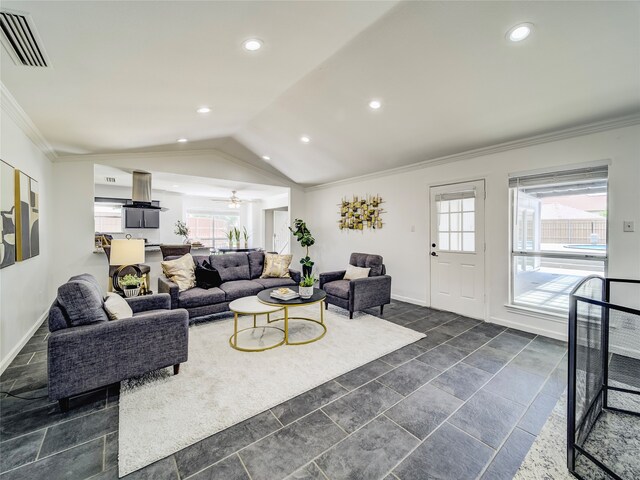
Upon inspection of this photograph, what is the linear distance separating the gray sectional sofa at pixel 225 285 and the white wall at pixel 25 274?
1.32m

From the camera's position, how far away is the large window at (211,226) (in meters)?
9.65

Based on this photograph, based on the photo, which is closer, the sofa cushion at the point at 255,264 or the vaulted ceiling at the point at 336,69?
the vaulted ceiling at the point at 336,69

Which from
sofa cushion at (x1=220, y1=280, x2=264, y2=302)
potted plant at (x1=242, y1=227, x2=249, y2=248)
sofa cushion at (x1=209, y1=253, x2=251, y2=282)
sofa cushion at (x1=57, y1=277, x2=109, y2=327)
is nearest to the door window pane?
sofa cushion at (x1=220, y1=280, x2=264, y2=302)

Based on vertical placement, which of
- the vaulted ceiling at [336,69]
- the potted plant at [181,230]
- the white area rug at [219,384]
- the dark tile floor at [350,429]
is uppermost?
the vaulted ceiling at [336,69]

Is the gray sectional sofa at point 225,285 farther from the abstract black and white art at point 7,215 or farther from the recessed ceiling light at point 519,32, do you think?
the recessed ceiling light at point 519,32

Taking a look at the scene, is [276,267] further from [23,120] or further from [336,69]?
[23,120]

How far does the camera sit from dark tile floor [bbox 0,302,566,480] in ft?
4.79

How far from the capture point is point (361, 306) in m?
3.89

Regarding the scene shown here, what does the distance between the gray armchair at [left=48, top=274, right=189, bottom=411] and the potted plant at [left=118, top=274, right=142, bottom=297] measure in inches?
46.1

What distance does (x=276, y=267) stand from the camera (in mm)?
4785

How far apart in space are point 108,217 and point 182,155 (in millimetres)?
4342

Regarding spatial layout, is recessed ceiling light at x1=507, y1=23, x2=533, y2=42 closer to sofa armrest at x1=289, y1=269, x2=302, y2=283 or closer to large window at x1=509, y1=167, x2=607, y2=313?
large window at x1=509, y1=167, x2=607, y2=313

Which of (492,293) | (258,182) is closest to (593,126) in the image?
(492,293)

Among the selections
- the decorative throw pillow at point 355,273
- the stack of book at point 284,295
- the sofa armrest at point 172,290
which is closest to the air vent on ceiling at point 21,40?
the sofa armrest at point 172,290
